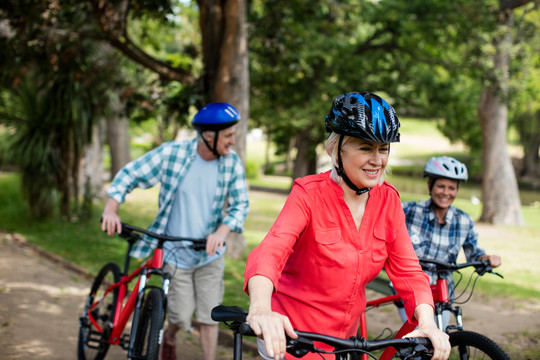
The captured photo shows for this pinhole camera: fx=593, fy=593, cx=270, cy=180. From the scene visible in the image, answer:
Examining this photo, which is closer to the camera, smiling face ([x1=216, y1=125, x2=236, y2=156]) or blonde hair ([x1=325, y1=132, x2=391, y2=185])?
blonde hair ([x1=325, y1=132, x2=391, y2=185])

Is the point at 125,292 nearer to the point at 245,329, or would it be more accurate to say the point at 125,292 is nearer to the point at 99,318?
the point at 99,318

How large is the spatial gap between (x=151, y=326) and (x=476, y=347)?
2090mm

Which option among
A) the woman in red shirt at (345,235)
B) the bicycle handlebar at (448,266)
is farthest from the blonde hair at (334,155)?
the bicycle handlebar at (448,266)

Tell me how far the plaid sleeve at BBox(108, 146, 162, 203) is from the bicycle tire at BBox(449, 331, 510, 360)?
2.48m

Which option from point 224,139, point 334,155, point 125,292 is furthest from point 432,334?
point 125,292

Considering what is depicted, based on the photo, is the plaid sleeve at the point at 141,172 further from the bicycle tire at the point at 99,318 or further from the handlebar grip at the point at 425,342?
the handlebar grip at the point at 425,342

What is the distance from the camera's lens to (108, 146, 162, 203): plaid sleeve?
4477mm

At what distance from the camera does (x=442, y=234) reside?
4.39 metres

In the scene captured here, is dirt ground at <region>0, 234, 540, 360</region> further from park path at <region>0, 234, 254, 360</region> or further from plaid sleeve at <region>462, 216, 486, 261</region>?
plaid sleeve at <region>462, 216, 486, 261</region>

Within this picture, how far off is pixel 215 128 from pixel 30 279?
5.06 metres

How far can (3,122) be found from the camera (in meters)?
12.7

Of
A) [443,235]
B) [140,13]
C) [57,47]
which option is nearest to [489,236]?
[140,13]

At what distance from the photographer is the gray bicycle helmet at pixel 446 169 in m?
4.30

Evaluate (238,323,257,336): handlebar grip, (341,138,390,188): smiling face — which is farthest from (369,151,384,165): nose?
(238,323,257,336): handlebar grip
